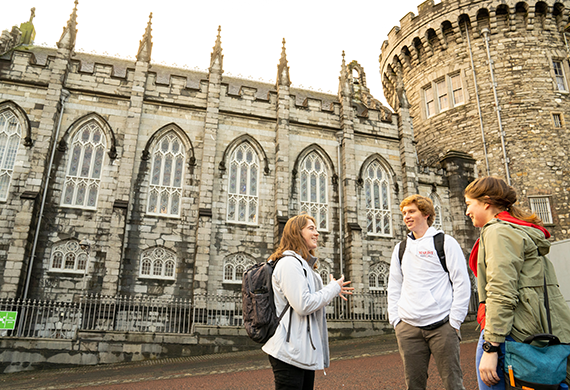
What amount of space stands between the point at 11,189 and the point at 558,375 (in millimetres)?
17597

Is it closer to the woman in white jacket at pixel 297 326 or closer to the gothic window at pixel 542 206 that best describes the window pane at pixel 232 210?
the woman in white jacket at pixel 297 326

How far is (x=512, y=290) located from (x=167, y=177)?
52.9ft

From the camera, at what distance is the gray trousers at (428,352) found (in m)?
3.17

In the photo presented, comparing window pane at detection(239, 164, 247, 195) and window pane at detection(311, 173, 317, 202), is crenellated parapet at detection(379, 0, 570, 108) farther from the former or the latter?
window pane at detection(239, 164, 247, 195)

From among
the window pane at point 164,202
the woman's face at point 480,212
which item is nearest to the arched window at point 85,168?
the window pane at point 164,202

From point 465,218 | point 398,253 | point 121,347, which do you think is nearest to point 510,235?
point 398,253

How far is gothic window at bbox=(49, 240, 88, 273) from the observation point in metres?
14.7

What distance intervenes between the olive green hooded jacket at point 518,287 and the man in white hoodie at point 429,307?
2.61ft

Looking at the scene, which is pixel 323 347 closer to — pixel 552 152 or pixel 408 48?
pixel 552 152

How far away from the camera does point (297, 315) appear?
2.96m

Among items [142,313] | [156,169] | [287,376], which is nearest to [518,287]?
[287,376]

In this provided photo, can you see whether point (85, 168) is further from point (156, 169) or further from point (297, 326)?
point (297, 326)

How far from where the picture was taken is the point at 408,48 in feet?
82.4

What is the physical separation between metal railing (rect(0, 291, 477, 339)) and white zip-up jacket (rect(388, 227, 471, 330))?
31.8 ft
